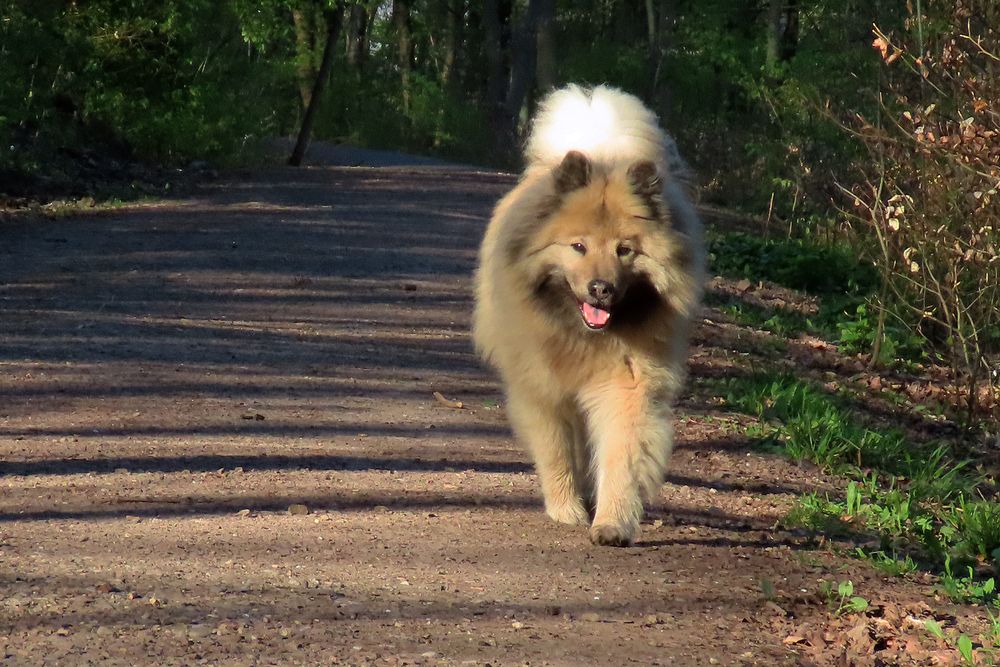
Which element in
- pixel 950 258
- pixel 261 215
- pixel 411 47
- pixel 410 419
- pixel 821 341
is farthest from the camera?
pixel 411 47

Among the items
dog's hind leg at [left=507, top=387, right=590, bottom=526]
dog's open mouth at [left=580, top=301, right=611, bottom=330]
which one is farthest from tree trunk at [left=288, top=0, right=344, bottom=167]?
dog's open mouth at [left=580, top=301, right=611, bottom=330]

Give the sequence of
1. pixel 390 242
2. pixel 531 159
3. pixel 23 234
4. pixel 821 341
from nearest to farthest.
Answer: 1. pixel 531 159
2. pixel 821 341
3. pixel 23 234
4. pixel 390 242

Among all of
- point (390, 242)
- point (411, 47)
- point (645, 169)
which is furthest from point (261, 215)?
point (411, 47)

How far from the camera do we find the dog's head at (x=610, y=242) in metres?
6.32

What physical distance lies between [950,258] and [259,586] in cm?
623

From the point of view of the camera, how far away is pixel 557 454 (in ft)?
22.1

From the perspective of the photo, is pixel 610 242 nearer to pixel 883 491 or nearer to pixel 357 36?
pixel 883 491

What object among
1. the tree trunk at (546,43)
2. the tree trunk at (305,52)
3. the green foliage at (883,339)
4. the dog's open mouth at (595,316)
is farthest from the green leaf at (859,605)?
the tree trunk at (305,52)

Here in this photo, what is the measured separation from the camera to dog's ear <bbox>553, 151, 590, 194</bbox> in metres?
6.45

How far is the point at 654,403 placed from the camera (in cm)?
636

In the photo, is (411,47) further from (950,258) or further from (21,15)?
(950,258)

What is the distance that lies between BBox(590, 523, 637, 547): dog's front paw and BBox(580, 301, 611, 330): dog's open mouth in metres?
0.87

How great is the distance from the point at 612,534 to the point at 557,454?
0.65 m

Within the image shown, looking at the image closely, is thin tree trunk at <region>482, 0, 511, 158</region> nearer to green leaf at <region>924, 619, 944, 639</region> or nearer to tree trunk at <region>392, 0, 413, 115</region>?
tree trunk at <region>392, 0, 413, 115</region>
